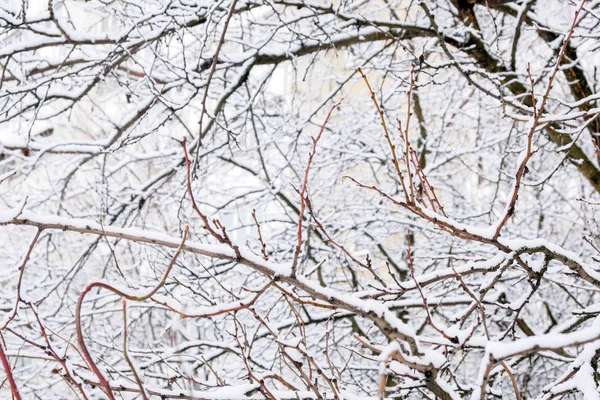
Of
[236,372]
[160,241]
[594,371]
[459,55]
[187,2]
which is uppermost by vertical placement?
[459,55]

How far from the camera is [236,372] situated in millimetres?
7285

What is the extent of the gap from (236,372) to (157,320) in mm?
3755

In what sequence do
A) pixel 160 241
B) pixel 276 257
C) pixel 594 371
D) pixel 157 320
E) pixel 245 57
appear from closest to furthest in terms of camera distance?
1. pixel 160 241
2. pixel 594 371
3. pixel 245 57
4. pixel 276 257
5. pixel 157 320

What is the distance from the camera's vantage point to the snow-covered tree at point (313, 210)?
74.5 inches

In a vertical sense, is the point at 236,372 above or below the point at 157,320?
below

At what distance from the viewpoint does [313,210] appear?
24.5ft

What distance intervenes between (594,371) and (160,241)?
1.51 m

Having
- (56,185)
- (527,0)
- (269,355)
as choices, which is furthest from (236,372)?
(527,0)

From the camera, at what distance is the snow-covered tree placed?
1.89m

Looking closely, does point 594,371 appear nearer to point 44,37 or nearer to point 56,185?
point 44,37

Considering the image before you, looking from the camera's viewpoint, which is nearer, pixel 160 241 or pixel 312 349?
pixel 160 241

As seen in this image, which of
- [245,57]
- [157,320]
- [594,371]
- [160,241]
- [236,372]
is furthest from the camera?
[157,320]

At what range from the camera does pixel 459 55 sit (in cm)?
619

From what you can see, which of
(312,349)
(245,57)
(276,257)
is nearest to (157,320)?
(312,349)
